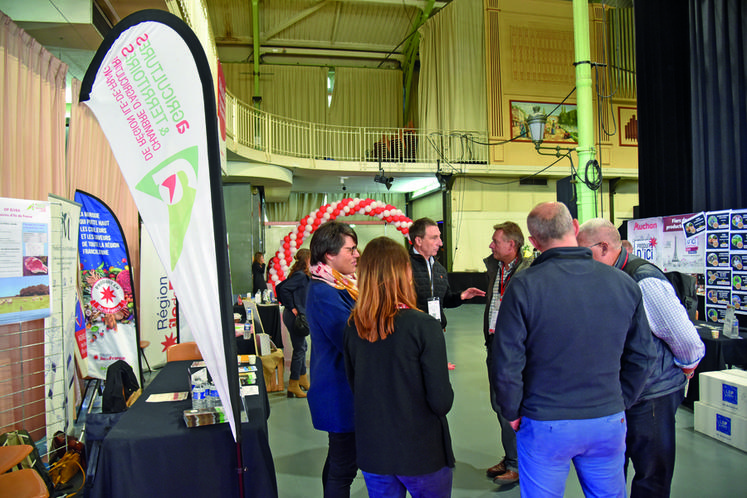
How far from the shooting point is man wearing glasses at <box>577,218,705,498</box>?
79.7 inches

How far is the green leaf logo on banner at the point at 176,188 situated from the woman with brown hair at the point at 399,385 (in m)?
0.66

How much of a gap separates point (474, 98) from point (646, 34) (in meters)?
7.00

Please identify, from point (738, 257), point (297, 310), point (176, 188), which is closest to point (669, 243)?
point (738, 257)

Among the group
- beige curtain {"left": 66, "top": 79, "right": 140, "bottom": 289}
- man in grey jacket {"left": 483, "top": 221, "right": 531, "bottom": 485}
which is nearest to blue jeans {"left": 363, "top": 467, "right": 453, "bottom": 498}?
man in grey jacket {"left": 483, "top": 221, "right": 531, "bottom": 485}

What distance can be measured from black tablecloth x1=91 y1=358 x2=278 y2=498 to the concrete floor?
87 mm

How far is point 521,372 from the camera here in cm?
168

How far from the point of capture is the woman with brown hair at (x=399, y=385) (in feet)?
5.26

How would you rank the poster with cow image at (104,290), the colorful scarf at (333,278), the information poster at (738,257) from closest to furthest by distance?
the colorful scarf at (333,278), the poster with cow image at (104,290), the information poster at (738,257)

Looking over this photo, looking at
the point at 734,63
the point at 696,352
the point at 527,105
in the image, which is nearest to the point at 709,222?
Result: the point at 734,63

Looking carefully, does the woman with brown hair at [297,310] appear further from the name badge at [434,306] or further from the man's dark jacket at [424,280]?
the name badge at [434,306]

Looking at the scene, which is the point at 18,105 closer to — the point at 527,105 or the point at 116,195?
the point at 116,195

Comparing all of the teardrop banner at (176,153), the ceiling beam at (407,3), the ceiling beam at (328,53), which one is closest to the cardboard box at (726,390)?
the teardrop banner at (176,153)

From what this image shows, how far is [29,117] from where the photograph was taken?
3.61 m

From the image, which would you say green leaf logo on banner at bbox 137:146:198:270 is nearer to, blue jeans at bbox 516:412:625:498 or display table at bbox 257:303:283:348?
blue jeans at bbox 516:412:625:498
